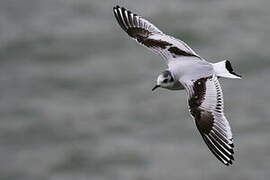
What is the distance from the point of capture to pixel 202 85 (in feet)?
29.2

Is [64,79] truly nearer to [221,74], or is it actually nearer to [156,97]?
[156,97]

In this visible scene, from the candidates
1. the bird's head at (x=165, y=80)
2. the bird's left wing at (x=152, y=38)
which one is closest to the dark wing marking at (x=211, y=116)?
the bird's head at (x=165, y=80)

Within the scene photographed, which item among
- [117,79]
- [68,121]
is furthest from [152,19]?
[68,121]

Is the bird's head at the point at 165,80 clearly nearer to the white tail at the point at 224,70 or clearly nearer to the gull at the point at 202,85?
the gull at the point at 202,85

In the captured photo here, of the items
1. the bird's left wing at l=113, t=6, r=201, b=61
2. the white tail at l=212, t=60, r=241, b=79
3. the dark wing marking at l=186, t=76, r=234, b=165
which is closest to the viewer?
the dark wing marking at l=186, t=76, r=234, b=165

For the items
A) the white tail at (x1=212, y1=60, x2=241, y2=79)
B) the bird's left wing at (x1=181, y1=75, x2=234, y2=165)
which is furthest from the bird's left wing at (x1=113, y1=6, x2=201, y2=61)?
the bird's left wing at (x1=181, y1=75, x2=234, y2=165)

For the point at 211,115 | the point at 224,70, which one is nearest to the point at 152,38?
the point at 224,70

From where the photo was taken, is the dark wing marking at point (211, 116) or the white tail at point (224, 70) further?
the white tail at point (224, 70)

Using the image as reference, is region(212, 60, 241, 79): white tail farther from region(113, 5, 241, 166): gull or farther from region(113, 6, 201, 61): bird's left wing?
region(113, 6, 201, 61): bird's left wing

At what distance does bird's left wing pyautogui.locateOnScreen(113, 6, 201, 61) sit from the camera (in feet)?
31.7

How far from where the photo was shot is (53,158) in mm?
15000

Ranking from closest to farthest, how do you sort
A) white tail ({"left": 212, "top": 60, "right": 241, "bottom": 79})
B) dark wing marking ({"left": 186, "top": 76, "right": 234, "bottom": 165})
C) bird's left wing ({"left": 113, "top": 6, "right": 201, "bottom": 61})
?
dark wing marking ({"left": 186, "top": 76, "right": 234, "bottom": 165}) → white tail ({"left": 212, "top": 60, "right": 241, "bottom": 79}) → bird's left wing ({"left": 113, "top": 6, "right": 201, "bottom": 61})

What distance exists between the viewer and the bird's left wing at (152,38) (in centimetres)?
966

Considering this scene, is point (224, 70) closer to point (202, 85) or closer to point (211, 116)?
point (202, 85)
